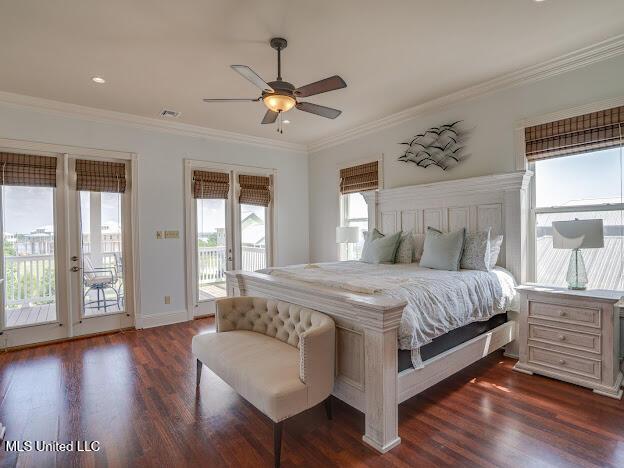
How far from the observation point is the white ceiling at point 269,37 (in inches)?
90.4

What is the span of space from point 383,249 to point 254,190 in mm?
2541

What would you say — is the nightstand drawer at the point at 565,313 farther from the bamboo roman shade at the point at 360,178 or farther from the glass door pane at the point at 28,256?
the glass door pane at the point at 28,256

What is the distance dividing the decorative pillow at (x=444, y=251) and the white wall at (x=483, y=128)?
93 cm

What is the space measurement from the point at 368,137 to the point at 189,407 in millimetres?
4112

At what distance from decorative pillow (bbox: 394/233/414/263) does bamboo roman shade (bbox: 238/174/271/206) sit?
256 cm

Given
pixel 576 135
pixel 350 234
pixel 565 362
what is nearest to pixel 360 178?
pixel 350 234

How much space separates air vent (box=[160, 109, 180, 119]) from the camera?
4176 millimetres

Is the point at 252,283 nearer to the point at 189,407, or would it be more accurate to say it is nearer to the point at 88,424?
the point at 189,407

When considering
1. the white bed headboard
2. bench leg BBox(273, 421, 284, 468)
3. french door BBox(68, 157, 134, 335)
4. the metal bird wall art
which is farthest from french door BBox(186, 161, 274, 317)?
bench leg BBox(273, 421, 284, 468)

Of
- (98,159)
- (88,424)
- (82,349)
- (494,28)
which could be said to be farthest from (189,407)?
(494,28)

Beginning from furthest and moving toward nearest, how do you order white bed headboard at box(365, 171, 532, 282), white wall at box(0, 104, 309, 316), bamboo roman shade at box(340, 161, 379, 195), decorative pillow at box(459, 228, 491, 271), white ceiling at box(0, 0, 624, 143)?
bamboo roman shade at box(340, 161, 379, 195) → white wall at box(0, 104, 309, 316) → white bed headboard at box(365, 171, 532, 282) → decorative pillow at box(459, 228, 491, 271) → white ceiling at box(0, 0, 624, 143)

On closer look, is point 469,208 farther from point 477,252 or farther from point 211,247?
point 211,247

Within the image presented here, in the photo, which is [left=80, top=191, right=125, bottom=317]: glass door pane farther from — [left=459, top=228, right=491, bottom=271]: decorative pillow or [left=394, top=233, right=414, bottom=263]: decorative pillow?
[left=459, top=228, right=491, bottom=271]: decorative pillow

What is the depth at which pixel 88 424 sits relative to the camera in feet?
7.45
